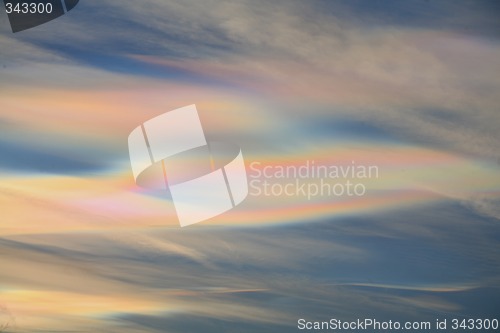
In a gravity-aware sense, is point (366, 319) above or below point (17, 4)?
below

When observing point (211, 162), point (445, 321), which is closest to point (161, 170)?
point (211, 162)

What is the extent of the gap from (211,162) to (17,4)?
95.5 inches

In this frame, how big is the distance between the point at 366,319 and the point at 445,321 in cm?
77

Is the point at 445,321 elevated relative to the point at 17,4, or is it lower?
lower

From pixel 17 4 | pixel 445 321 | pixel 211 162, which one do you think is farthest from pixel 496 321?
pixel 17 4

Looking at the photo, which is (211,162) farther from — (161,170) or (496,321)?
(496,321)

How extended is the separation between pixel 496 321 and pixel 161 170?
354 centimetres

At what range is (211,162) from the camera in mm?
33219

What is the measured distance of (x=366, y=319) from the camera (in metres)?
32.8

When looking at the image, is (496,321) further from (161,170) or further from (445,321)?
(161,170)

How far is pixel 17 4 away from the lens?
1305 inches

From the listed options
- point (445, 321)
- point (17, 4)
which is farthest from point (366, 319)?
point (17, 4)

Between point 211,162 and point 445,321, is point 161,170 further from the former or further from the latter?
point 445,321

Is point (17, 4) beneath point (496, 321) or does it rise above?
above
